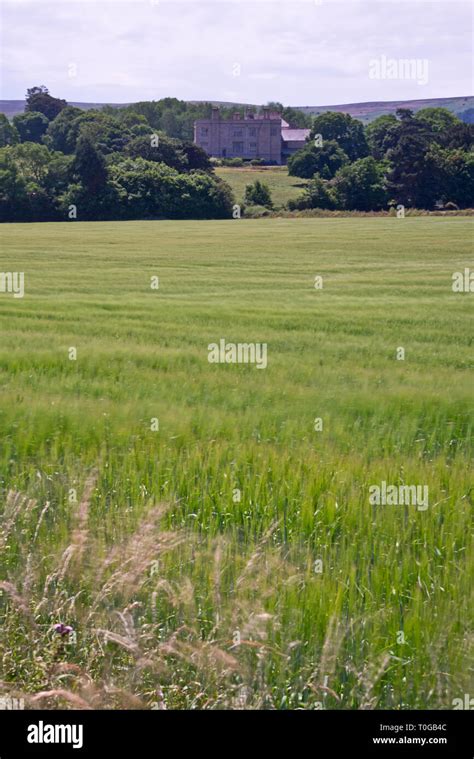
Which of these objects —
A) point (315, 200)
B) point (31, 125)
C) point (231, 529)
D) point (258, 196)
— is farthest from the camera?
point (31, 125)

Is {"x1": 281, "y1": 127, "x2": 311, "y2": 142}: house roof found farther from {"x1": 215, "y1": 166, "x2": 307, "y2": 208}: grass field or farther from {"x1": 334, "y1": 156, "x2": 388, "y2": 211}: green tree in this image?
{"x1": 334, "y1": 156, "x2": 388, "y2": 211}: green tree

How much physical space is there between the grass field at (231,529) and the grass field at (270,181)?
84262mm

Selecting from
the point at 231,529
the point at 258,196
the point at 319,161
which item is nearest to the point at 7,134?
the point at 319,161

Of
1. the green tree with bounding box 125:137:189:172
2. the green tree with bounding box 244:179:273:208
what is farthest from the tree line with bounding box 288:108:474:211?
the green tree with bounding box 125:137:189:172

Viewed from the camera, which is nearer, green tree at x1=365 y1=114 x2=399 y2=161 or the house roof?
green tree at x1=365 y1=114 x2=399 y2=161

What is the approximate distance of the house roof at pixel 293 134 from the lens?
544 feet

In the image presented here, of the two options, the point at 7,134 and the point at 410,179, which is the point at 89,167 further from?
the point at 7,134

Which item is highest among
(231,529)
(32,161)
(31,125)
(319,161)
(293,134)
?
(293,134)

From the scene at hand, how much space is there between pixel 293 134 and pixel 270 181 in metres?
65.5

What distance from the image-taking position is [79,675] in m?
4.71

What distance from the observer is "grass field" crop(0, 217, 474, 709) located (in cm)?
464

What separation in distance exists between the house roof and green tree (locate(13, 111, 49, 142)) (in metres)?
51.7

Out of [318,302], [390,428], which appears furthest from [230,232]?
[390,428]

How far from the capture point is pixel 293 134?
555 ft
